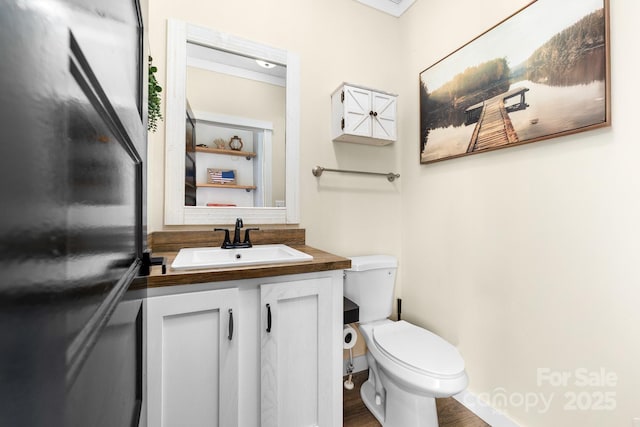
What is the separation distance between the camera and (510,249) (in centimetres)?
133

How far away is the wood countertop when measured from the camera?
92 cm

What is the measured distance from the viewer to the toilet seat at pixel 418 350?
1.17 metres

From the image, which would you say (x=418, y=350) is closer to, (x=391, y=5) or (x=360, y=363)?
(x=360, y=363)

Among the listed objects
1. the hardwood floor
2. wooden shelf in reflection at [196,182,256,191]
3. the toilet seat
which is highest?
wooden shelf in reflection at [196,182,256,191]

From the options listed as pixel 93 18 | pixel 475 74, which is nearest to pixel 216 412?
pixel 93 18

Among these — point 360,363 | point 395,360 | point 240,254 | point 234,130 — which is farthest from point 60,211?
point 360,363

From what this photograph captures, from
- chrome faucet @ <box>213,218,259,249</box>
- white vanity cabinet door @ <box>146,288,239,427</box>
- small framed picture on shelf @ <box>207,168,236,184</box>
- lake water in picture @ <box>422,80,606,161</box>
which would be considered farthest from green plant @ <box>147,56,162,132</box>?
lake water in picture @ <box>422,80,606,161</box>

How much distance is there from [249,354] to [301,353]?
0.70 ft

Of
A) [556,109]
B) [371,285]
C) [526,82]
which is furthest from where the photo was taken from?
[371,285]

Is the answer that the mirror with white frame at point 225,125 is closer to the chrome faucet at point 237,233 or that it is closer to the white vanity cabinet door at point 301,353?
the chrome faucet at point 237,233

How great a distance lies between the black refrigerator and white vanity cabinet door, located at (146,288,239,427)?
59 cm

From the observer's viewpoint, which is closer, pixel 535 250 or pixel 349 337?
pixel 535 250

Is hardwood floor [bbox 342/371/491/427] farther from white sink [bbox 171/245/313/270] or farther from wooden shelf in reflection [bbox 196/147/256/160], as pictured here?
wooden shelf in reflection [bbox 196/147/256/160]

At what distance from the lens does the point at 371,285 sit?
1.71 metres
